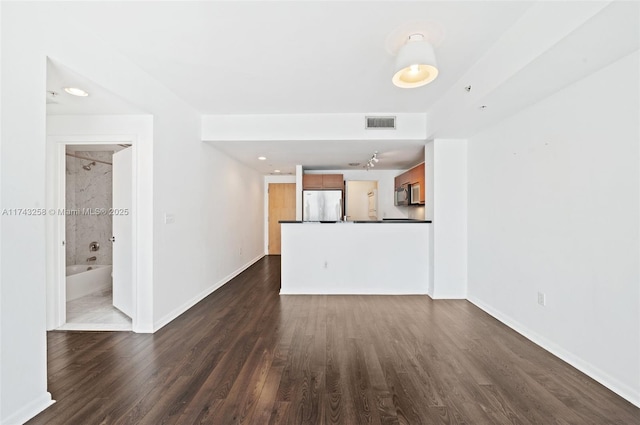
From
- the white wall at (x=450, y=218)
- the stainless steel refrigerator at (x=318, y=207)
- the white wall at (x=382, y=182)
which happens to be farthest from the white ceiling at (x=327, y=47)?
the white wall at (x=382, y=182)

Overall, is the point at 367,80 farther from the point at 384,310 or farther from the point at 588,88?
the point at 384,310

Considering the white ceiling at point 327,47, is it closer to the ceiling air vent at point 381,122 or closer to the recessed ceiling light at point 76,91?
the recessed ceiling light at point 76,91

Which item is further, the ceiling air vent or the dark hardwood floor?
the ceiling air vent

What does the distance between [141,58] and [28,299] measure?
2.05 m

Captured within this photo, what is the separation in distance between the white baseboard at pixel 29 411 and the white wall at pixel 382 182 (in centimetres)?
567

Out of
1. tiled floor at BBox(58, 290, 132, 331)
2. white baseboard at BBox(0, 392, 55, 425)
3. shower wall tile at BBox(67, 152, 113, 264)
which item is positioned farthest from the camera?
shower wall tile at BBox(67, 152, 113, 264)

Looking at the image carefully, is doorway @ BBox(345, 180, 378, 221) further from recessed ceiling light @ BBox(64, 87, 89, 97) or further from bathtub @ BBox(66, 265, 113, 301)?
recessed ceiling light @ BBox(64, 87, 89, 97)

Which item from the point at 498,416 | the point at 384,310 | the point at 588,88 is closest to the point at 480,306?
the point at 384,310

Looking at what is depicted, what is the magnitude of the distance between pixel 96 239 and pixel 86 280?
98 centimetres

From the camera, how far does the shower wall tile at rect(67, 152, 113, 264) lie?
181 inches

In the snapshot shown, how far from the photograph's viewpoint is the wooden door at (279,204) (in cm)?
773

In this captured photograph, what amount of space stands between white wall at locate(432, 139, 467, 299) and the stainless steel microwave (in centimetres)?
155

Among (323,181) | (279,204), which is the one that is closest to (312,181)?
(323,181)

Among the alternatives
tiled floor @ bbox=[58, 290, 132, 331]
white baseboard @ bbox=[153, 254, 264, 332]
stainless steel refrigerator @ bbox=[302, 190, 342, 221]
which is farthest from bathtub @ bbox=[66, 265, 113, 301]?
stainless steel refrigerator @ bbox=[302, 190, 342, 221]
